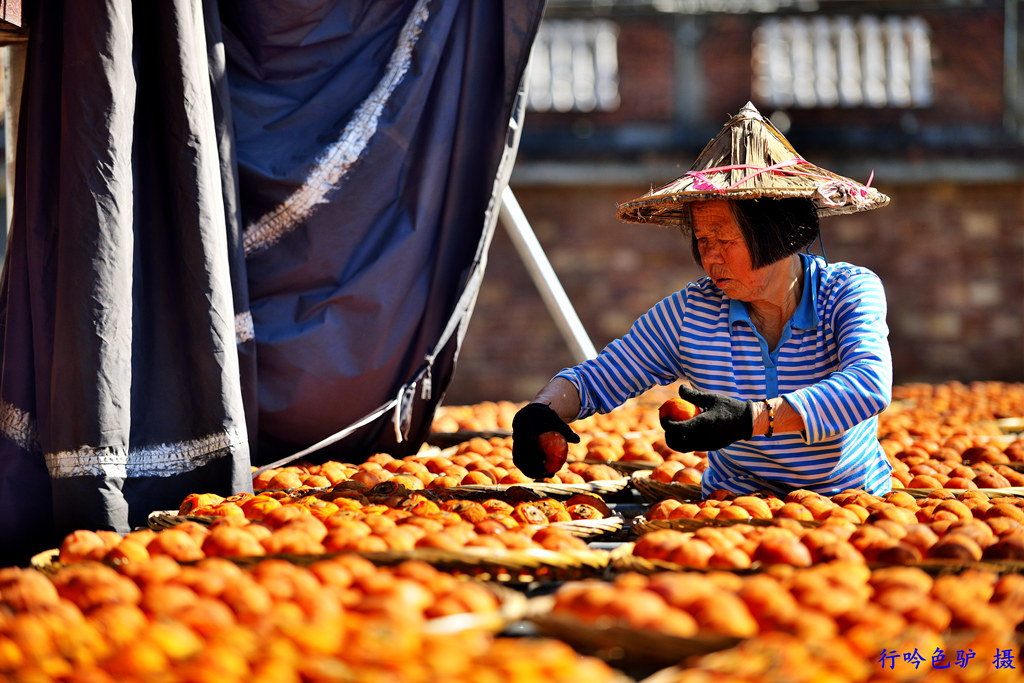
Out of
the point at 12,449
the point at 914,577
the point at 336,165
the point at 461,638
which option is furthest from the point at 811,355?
the point at 12,449

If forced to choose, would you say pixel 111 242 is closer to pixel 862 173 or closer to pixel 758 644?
pixel 758 644

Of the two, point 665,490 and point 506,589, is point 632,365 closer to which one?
point 665,490

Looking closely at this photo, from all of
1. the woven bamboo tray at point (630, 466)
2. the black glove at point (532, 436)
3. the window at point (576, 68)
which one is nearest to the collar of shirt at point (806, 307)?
the black glove at point (532, 436)

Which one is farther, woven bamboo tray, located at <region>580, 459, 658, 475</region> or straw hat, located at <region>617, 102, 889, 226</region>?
woven bamboo tray, located at <region>580, 459, 658, 475</region>

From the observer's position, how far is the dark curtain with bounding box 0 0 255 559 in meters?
2.30

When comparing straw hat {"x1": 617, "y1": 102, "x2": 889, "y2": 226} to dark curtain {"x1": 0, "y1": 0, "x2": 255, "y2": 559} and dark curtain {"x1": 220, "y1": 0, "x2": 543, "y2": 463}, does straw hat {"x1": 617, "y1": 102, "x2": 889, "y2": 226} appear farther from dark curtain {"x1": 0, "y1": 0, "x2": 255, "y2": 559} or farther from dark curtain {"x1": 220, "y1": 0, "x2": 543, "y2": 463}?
dark curtain {"x1": 0, "y1": 0, "x2": 255, "y2": 559}

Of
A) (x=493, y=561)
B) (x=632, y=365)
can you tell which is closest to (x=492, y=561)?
(x=493, y=561)

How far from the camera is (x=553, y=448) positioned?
2.50 meters

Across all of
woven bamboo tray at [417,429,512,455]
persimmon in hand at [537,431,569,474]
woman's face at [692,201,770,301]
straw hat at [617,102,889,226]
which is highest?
straw hat at [617,102,889,226]

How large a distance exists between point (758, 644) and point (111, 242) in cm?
185

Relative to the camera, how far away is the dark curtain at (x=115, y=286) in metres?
2.30

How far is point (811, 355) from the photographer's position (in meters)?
2.47

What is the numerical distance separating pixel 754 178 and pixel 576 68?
266 inches

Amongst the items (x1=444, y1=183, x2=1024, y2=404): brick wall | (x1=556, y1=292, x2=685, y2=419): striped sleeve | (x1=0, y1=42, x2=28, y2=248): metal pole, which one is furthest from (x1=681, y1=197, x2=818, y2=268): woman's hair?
(x1=444, y1=183, x2=1024, y2=404): brick wall
